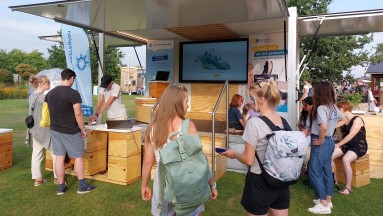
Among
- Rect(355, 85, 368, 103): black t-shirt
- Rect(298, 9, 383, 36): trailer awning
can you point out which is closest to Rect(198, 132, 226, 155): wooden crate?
Rect(298, 9, 383, 36): trailer awning

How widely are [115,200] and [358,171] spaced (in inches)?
143

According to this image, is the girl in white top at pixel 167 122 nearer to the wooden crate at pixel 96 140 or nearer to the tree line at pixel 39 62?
the wooden crate at pixel 96 140

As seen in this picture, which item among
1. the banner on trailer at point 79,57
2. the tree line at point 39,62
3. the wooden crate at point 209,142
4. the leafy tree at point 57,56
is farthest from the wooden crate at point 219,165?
the leafy tree at point 57,56

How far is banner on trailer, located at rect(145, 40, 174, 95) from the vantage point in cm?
883

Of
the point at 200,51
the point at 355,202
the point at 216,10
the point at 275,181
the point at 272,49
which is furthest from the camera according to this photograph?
the point at 200,51

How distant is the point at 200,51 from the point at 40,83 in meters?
5.13

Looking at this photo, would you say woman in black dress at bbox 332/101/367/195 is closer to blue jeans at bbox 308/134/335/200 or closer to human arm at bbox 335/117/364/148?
human arm at bbox 335/117/364/148

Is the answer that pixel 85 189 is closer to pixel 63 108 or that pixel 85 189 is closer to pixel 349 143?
pixel 63 108

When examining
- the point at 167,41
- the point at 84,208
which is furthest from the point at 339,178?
the point at 167,41

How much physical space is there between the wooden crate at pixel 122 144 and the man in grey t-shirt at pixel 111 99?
711 mm

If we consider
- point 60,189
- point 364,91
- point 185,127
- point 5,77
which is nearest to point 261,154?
point 185,127

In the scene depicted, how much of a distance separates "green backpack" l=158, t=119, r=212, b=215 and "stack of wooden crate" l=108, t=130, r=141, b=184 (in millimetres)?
2582

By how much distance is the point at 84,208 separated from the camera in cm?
359

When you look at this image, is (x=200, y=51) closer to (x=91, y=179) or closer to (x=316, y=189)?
(x=91, y=179)
